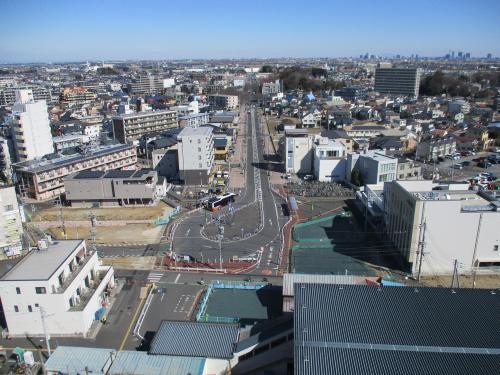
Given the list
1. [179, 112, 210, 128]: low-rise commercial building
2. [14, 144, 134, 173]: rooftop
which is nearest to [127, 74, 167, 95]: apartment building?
[179, 112, 210, 128]: low-rise commercial building

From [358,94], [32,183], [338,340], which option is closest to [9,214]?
[32,183]

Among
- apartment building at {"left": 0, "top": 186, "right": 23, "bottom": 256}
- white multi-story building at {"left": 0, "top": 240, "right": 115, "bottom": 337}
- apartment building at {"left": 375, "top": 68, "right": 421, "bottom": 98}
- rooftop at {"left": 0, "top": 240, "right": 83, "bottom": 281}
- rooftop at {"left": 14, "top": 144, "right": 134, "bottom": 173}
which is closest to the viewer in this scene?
white multi-story building at {"left": 0, "top": 240, "right": 115, "bottom": 337}

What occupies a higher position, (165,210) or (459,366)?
(459,366)

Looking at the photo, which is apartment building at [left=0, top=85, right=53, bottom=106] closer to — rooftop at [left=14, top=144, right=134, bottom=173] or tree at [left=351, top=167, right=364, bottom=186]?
rooftop at [left=14, top=144, right=134, bottom=173]

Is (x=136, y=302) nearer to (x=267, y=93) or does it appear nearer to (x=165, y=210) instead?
(x=165, y=210)

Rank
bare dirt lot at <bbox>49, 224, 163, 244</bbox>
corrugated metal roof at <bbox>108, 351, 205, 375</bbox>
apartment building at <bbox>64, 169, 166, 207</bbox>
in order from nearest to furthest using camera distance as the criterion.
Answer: corrugated metal roof at <bbox>108, 351, 205, 375</bbox> < bare dirt lot at <bbox>49, 224, 163, 244</bbox> < apartment building at <bbox>64, 169, 166, 207</bbox>
